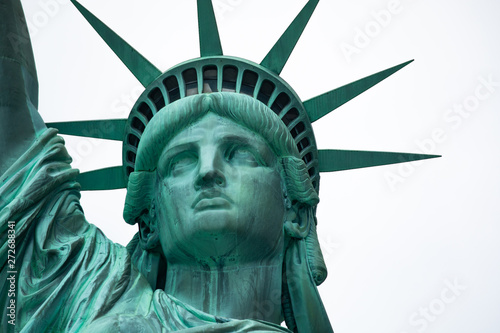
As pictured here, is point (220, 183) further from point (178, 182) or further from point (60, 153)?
point (60, 153)

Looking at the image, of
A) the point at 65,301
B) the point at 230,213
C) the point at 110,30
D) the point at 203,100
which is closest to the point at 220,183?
the point at 230,213

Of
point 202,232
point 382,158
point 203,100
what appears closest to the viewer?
point 202,232

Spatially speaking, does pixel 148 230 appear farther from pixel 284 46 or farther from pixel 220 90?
pixel 284 46

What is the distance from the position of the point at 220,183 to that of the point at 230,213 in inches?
15.9

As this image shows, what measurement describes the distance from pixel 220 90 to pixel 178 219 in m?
2.20

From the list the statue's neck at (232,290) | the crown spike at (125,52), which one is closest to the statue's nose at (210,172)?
the statue's neck at (232,290)

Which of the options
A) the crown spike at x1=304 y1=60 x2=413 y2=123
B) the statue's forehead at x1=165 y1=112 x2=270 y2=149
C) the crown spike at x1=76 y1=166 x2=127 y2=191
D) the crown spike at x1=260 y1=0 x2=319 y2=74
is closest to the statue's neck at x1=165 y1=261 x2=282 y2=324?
the statue's forehead at x1=165 y1=112 x2=270 y2=149

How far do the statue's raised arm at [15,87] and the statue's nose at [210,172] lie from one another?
1898mm

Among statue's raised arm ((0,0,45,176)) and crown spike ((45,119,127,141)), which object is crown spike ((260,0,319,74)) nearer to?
crown spike ((45,119,127,141))

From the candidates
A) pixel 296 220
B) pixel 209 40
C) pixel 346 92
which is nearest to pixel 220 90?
pixel 209 40

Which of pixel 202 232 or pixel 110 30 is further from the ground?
pixel 110 30

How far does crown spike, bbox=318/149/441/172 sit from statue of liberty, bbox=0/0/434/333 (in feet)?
0.17

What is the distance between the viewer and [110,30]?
14922 millimetres

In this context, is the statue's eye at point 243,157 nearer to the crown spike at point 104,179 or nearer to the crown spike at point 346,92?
the crown spike at point 346,92
